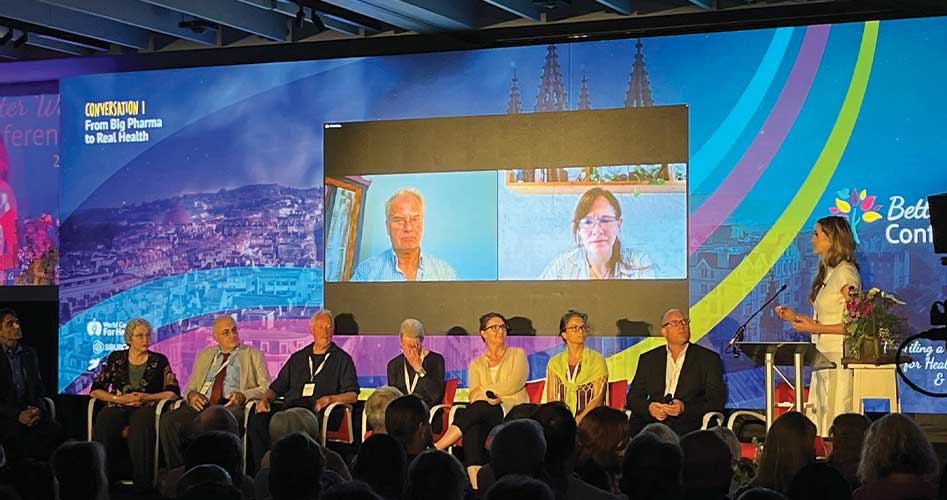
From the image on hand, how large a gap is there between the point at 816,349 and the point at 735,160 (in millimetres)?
1553

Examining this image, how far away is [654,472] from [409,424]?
1899mm

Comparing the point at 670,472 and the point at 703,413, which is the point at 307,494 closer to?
the point at 670,472

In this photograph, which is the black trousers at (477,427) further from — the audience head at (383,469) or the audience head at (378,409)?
the audience head at (383,469)

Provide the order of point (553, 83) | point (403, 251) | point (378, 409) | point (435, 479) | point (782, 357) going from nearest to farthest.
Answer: point (435, 479)
point (378, 409)
point (782, 357)
point (553, 83)
point (403, 251)

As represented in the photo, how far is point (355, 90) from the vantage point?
944cm

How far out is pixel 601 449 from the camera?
485 centimetres

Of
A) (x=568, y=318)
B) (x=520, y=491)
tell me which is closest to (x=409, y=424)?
(x=520, y=491)

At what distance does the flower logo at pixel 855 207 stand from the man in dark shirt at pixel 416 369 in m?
2.70

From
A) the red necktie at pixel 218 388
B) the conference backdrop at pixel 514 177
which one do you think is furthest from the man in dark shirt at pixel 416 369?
the red necktie at pixel 218 388

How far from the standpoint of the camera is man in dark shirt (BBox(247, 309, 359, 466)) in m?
8.35

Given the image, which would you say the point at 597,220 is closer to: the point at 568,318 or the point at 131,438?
the point at 568,318

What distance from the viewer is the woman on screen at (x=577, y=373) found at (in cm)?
790

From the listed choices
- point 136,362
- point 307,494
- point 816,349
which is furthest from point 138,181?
point 307,494

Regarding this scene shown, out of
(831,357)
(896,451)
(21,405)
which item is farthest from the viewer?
(21,405)
